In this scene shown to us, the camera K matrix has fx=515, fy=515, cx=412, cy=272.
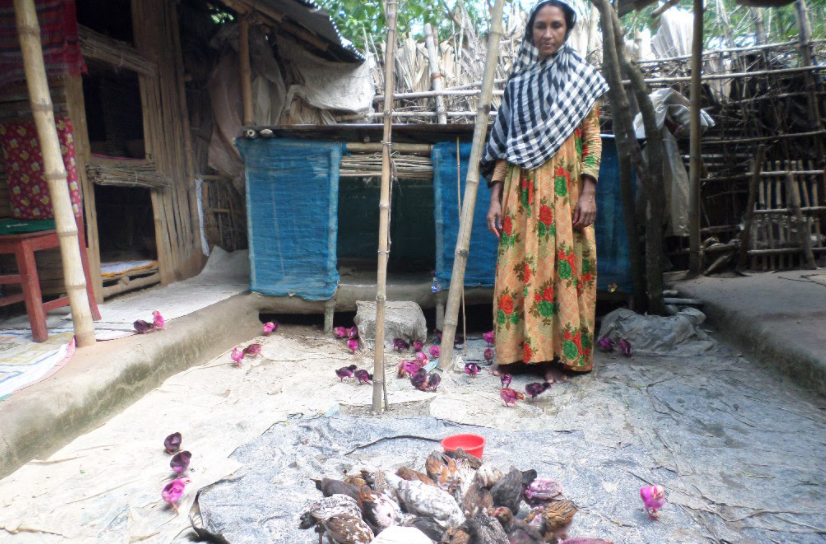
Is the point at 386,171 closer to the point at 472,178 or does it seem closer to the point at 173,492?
the point at 472,178

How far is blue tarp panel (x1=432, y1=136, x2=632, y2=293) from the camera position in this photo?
13.1 feet

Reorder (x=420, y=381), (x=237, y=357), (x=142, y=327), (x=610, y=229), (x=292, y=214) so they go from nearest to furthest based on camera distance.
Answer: (x=420, y=381) → (x=142, y=327) → (x=237, y=357) → (x=610, y=229) → (x=292, y=214)

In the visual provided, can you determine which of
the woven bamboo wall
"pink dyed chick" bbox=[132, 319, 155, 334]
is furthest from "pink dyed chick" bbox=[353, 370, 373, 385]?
the woven bamboo wall

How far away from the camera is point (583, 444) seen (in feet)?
7.19

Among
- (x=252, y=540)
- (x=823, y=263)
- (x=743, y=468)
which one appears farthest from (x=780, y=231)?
(x=252, y=540)

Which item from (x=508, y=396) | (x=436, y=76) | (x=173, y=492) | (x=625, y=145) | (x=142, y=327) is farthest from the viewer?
(x=436, y=76)

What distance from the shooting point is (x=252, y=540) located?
157 cm

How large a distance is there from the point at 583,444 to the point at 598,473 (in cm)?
25

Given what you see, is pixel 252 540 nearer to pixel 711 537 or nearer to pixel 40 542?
pixel 40 542

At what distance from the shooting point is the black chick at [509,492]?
162 cm

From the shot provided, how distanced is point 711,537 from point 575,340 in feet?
4.98

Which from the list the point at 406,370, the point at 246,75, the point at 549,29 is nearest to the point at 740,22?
the point at 549,29

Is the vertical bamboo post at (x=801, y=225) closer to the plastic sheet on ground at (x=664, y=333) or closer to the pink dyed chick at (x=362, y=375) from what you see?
the plastic sheet on ground at (x=664, y=333)

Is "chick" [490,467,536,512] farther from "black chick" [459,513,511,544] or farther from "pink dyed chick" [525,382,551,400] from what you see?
"pink dyed chick" [525,382,551,400]
